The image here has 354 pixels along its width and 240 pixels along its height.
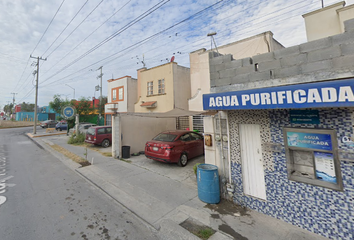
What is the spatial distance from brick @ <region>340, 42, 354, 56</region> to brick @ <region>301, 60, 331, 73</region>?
0.23 m

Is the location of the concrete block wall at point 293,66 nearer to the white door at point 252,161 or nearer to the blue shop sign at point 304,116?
the blue shop sign at point 304,116

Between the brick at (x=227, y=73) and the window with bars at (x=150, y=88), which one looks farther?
the window with bars at (x=150, y=88)

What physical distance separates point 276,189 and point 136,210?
3281 millimetres

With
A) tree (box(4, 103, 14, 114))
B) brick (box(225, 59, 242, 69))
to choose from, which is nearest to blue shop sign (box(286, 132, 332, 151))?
brick (box(225, 59, 242, 69))

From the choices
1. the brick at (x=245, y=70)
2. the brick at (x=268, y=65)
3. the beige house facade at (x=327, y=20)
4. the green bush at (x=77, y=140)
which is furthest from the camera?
the green bush at (x=77, y=140)

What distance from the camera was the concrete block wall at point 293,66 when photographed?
2750 mm

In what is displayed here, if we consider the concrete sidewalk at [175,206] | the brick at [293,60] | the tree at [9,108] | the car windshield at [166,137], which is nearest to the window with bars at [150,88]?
the car windshield at [166,137]

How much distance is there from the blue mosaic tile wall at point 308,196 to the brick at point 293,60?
39.2 inches

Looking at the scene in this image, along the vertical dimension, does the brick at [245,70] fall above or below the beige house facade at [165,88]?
below

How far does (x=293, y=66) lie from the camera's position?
10.7ft

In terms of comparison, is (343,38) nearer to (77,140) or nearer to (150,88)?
(150,88)

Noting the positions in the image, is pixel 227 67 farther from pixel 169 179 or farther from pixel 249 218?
pixel 169 179

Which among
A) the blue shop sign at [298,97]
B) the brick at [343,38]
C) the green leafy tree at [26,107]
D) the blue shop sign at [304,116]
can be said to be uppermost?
the green leafy tree at [26,107]

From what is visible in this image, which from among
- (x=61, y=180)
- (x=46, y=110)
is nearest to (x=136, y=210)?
(x=61, y=180)
